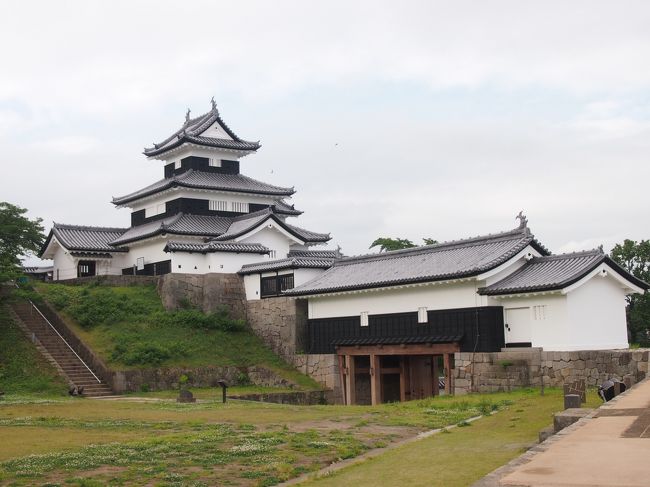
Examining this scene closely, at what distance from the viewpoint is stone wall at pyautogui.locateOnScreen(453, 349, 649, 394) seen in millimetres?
30141

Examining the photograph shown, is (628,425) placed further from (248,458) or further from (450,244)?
(450,244)

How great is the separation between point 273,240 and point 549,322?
24007 mm

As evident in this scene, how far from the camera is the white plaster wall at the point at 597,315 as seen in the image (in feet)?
106

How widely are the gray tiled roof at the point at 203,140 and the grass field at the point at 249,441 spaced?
97.2 ft

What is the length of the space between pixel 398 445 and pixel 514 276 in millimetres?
17135

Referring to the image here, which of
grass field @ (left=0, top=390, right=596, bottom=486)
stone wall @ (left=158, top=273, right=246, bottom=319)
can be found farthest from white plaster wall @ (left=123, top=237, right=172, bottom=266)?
grass field @ (left=0, top=390, right=596, bottom=486)

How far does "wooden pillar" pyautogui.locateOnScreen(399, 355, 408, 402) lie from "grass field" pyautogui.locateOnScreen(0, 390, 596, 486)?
29.5 feet

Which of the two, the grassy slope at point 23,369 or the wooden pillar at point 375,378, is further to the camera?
the wooden pillar at point 375,378

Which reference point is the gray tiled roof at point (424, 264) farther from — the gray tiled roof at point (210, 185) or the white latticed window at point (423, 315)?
the gray tiled roof at point (210, 185)

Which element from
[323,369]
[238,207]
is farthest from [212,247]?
[323,369]

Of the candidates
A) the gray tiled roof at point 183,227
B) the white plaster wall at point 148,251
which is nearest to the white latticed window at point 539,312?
the gray tiled roof at point 183,227

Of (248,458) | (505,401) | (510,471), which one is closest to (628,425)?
(510,471)

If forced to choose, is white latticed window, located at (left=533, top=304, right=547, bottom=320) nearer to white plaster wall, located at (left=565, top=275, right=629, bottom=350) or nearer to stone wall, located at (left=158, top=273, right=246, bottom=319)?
white plaster wall, located at (left=565, top=275, right=629, bottom=350)

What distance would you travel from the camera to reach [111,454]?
1806 centimetres
